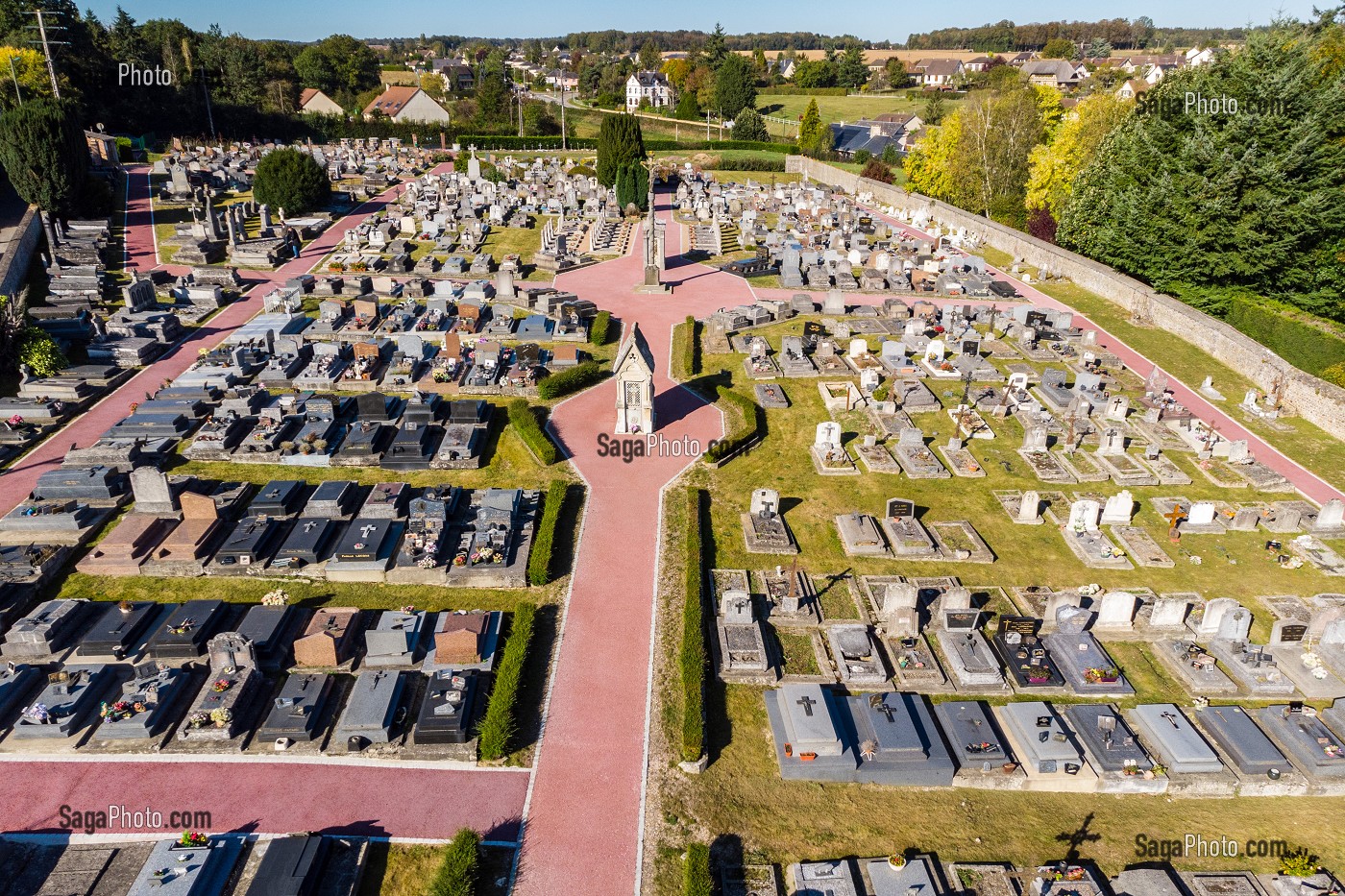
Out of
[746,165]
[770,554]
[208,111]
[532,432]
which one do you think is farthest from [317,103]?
[770,554]

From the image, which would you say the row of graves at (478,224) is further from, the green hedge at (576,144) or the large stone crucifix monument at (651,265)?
the green hedge at (576,144)

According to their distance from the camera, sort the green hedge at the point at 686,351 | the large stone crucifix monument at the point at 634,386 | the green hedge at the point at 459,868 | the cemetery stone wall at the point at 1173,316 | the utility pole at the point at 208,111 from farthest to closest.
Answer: the utility pole at the point at 208,111 → the green hedge at the point at 686,351 → the cemetery stone wall at the point at 1173,316 → the large stone crucifix monument at the point at 634,386 → the green hedge at the point at 459,868

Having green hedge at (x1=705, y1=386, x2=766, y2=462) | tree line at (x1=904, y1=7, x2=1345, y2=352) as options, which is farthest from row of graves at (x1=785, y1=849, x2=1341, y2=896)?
tree line at (x1=904, y1=7, x2=1345, y2=352)

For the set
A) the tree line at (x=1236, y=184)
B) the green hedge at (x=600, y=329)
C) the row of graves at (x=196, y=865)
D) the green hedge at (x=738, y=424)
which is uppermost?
the tree line at (x=1236, y=184)

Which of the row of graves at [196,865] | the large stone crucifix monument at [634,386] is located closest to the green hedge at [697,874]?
the row of graves at [196,865]

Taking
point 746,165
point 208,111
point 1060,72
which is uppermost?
point 1060,72

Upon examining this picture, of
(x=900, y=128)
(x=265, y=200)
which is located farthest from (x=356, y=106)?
(x=900, y=128)

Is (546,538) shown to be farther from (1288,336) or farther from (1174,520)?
(1288,336)
